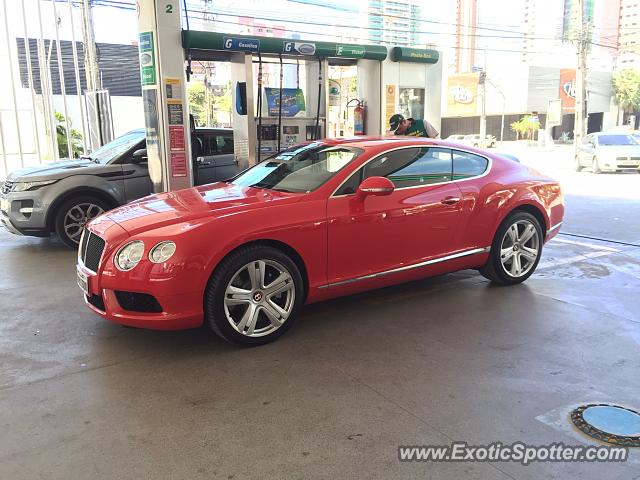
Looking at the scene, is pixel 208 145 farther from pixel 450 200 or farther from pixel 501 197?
pixel 501 197

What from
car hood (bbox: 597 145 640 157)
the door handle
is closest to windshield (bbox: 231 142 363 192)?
the door handle

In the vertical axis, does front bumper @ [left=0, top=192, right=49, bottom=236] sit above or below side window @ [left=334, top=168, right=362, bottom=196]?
below

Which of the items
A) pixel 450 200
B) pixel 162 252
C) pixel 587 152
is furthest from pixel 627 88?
pixel 162 252

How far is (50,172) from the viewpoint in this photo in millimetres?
7500

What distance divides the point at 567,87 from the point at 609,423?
52431 millimetres

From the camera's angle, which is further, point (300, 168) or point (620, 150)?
point (620, 150)

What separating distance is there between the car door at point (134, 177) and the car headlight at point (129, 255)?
14.9 ft

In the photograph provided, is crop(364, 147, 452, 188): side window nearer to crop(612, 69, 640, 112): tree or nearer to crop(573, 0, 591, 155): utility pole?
crop(573, 0, 591, 155): utility pole

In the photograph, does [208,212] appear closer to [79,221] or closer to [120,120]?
[79,221]

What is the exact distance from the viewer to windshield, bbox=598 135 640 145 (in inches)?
740

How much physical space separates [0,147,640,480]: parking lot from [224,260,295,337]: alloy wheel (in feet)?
0.66

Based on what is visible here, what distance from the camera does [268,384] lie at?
3525mm

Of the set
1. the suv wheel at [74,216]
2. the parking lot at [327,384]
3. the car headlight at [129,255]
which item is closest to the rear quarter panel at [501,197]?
the parking lot at [327,384]

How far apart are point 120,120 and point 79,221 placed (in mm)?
25338
